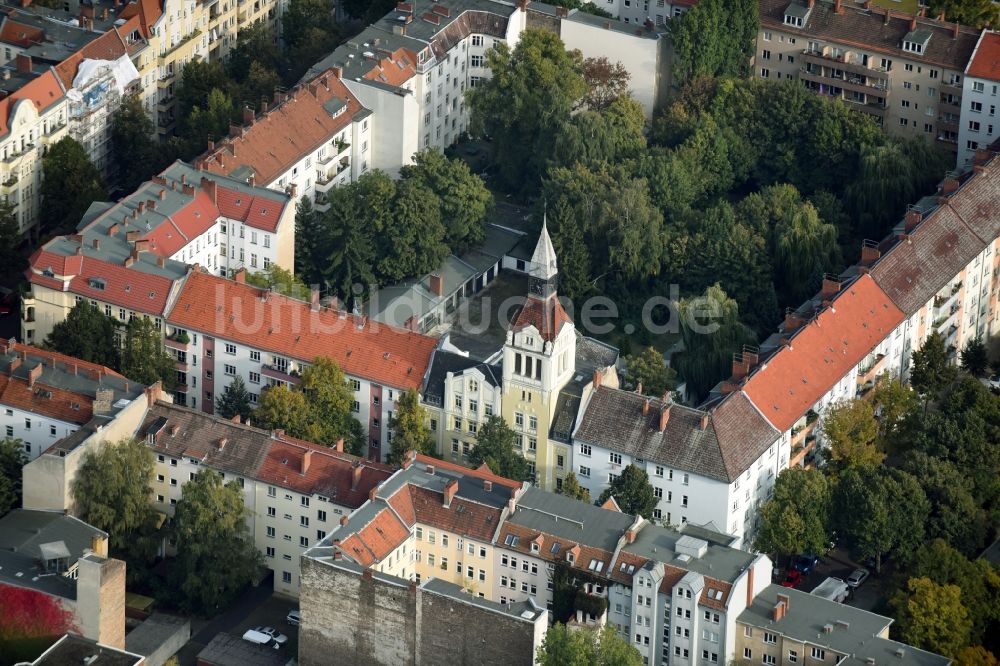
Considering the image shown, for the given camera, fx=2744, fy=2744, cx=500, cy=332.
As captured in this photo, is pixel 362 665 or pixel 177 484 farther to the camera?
pixel 177 484

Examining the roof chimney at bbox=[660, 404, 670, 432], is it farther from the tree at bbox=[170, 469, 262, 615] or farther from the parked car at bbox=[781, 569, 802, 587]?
the tree at bbox=[170, 469, 262, 615]

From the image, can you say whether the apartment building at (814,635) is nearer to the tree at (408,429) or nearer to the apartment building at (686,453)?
the apartment building at (686,453)

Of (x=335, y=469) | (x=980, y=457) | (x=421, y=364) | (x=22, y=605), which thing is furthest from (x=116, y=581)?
→ (x=980, y=457)

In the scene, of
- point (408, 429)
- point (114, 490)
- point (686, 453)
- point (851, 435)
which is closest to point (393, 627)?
point (408, 429)

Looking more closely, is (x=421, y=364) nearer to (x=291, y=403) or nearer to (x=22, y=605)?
(x=291, y=403)

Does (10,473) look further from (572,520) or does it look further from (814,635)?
(814,635)

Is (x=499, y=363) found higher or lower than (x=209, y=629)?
higher

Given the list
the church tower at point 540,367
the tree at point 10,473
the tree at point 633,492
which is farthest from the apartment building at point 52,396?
the tree at point 633,492
